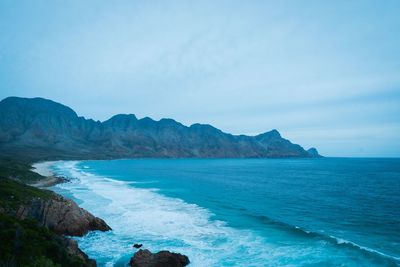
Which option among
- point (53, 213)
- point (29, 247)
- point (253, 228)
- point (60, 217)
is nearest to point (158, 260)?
point (29, 247)

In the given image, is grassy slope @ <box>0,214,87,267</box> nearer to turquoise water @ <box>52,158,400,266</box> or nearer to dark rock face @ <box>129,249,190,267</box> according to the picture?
dark rock face @ <box>129,249,190,267</box>

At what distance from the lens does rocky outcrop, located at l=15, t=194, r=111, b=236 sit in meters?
32.5

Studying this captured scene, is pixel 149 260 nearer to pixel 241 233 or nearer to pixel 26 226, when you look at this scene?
pixel 26 226

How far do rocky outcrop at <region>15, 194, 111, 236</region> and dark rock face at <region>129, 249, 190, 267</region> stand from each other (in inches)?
428

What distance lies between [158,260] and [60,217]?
49.0 feet

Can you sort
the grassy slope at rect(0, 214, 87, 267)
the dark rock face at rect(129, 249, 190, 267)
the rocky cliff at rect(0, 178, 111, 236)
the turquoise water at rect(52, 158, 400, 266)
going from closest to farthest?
the grassy slope at rect(0, 214, 87, 267)
the dark rock face at rect(129, 249, 190, 267)
the turquoise water at rect(52, 158, 400, 266)
the rocky cliff at rect(0, 178, 111, 236)

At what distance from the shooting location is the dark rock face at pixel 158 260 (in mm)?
24281

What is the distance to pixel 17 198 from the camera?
34.3 meters

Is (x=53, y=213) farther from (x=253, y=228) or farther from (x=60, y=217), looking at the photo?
(x=253, y=228)

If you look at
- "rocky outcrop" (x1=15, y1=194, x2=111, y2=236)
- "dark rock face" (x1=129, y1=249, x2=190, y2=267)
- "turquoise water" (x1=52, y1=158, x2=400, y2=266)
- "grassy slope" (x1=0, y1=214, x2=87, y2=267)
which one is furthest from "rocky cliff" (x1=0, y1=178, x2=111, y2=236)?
"dark rock face" (x1=129, y1=249, x2=190, y2=267)

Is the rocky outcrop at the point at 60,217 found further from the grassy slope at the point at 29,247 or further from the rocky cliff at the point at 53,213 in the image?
the grassy slope at the point at 29,247

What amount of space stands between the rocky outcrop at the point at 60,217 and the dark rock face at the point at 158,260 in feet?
35.7

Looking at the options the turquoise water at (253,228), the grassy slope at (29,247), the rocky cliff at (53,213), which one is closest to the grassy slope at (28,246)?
the grassy slope at (29,247)

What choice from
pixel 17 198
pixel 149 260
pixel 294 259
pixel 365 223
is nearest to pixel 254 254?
pixel 294 259
